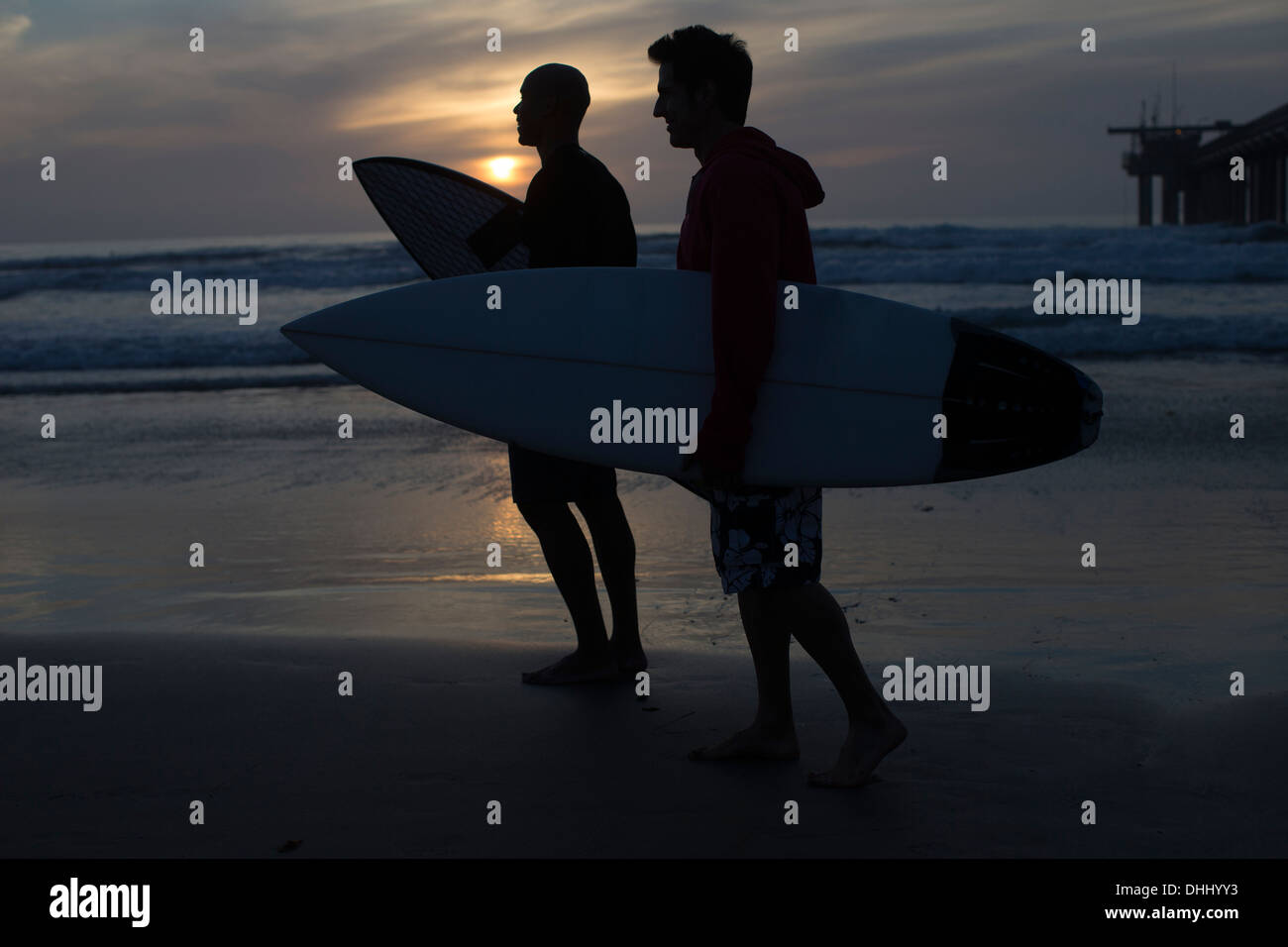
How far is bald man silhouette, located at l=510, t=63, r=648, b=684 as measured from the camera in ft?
10.3

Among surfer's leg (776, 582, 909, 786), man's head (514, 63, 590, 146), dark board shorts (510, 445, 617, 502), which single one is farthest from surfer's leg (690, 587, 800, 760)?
man's head (514, 63, 590, 146)

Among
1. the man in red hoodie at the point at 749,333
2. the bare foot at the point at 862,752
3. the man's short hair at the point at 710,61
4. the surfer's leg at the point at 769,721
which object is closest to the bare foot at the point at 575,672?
the surfer's leg at the point at 769,721

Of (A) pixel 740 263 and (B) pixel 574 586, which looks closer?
(A) pixel 740 263

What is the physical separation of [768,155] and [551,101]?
979mm

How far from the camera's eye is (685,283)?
270 centimetres

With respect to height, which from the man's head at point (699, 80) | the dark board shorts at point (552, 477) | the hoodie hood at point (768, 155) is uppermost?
the man's head at point (699, 80)

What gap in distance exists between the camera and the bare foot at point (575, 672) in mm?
3199

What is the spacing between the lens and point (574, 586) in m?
3.26

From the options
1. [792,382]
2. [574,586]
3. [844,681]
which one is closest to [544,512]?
[574,586]

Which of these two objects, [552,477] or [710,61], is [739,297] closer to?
[710,61]

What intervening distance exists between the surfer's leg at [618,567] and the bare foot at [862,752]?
852mm

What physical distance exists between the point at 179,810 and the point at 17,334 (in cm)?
1498

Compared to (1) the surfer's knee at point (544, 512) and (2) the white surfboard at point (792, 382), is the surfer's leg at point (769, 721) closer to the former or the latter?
(2) the white surfboard at point (792, 382)
